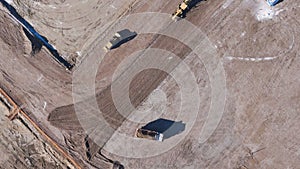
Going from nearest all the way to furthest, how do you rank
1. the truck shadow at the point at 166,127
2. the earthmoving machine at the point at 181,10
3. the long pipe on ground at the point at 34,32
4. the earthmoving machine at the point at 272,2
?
the earthmoving machine at the point at 272,2, the earthmoving machine at the point at 181,10, the truck shadow at the point at 166,127, the long pipe on ground at the point at 34,32

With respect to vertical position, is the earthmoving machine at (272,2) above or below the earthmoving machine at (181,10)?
below

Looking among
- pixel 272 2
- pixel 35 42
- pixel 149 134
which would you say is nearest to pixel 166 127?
pixel 149 134

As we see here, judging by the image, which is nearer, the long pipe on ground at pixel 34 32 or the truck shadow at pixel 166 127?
the truck shadow at pixel 166 127

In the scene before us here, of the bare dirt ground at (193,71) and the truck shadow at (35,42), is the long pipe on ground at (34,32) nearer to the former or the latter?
the truck shadow at (35,42)

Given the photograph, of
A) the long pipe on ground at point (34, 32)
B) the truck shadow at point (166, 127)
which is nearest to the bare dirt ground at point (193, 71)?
the long pipe on ground at point (34, 32)

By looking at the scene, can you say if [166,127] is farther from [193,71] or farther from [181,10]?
[181,10]

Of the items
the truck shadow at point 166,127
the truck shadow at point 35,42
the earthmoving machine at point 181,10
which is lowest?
the truck shadow at point 166,127

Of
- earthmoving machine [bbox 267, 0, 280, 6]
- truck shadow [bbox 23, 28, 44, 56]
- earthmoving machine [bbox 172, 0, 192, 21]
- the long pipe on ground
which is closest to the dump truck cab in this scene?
the long pipe on ground
